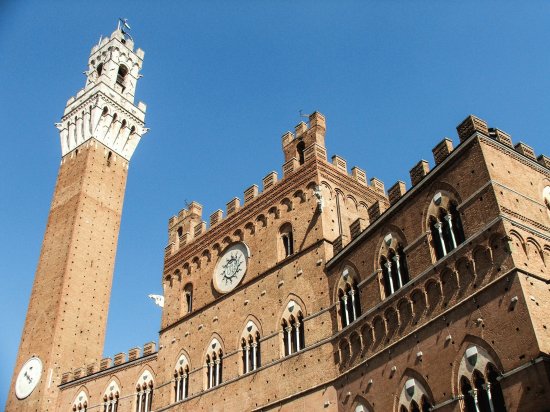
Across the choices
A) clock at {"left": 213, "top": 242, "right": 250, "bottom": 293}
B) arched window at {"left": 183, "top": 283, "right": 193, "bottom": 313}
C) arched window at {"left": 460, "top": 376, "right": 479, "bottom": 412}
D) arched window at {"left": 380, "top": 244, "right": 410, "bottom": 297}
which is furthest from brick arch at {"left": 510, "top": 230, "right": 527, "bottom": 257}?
arched window at {"left": 183, "top": 283, "right": 193, "bottom": 313}

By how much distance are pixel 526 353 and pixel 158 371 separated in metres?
16.3

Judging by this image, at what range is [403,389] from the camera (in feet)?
52.4

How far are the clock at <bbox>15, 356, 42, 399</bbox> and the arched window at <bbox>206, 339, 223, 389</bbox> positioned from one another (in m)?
12.8

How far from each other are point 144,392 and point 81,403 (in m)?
4.51

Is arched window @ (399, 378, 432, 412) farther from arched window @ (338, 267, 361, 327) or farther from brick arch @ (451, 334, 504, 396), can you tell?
arched window @ (338, 267, 361, 327)

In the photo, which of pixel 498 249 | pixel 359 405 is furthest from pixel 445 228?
pixel 359 405

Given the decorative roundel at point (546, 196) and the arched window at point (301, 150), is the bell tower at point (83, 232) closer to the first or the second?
the arched window at point (301, 150)

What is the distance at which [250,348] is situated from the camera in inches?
869

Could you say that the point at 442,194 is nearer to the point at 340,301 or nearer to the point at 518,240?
the point at 518,240

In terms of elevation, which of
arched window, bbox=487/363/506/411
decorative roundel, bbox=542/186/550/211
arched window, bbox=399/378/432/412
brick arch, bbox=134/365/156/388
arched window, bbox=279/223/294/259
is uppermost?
arched window, bbox=279/223/294/259

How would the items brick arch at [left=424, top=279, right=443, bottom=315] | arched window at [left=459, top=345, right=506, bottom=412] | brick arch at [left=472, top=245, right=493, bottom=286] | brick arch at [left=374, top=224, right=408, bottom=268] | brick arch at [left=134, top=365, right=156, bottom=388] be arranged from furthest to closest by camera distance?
brick arch at [left=134, top=365, right=156, bottom=388] → brick arch at [left=374, top=224, right=408, bottom=268] → brick arch at [left=424, top=279, right=443, bottom=315] → brick arch at [left=472, top=245, right=493, bottom=286] → arched window at [left=459, top=345, right=506, bottom=412]

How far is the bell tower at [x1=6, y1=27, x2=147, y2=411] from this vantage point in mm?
33188

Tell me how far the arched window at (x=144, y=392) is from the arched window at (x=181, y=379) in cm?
228

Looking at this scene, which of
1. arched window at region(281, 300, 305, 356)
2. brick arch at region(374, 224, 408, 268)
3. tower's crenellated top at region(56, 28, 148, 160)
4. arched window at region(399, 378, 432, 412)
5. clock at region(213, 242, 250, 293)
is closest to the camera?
arched window at region(399, 378, 432, 412)
